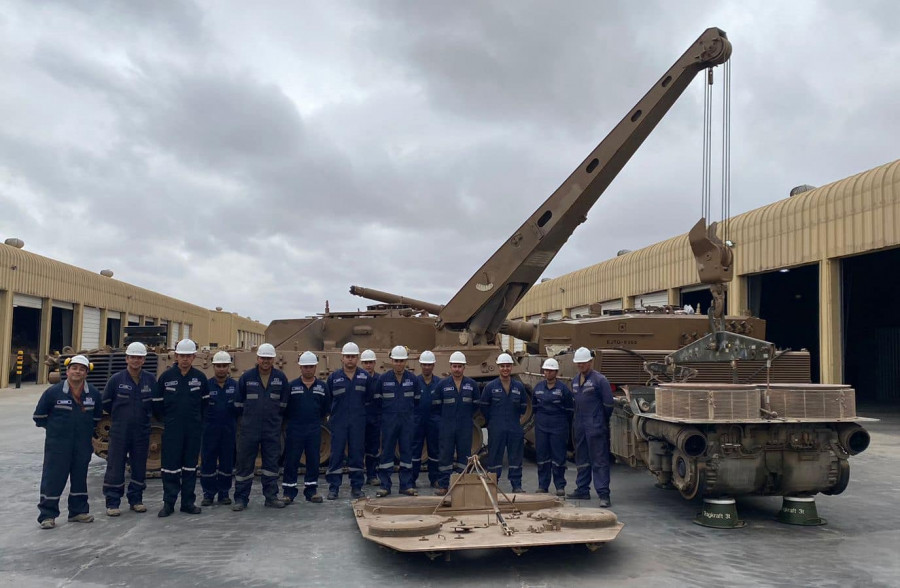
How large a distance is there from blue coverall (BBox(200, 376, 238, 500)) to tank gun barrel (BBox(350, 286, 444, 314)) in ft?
16.8

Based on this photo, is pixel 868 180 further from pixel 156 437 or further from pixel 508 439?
pixel 156 437

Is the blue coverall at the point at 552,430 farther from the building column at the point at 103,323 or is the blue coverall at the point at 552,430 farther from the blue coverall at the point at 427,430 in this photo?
the building column at the point at 103,323

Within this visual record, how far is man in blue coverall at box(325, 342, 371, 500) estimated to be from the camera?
312 inches

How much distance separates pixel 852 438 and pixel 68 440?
7.50m

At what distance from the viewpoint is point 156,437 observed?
9.35 metres

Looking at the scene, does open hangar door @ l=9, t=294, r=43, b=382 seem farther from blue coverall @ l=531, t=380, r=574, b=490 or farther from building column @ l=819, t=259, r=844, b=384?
building column @ l=819, t=259, r=844, b=384

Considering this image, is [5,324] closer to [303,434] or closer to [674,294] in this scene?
[303,434]

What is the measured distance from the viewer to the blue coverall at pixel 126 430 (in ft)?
23.5

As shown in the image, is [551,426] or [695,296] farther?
[695,296]

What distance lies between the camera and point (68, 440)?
267 inches

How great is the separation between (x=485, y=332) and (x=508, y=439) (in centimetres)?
288

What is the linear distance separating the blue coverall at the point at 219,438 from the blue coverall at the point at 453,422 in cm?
231

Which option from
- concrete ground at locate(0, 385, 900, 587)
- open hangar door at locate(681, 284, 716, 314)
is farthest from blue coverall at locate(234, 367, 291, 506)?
open hangar door at locate(681, 284, 716, 314)

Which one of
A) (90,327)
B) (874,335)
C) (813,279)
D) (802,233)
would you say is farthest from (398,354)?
(90,327)
